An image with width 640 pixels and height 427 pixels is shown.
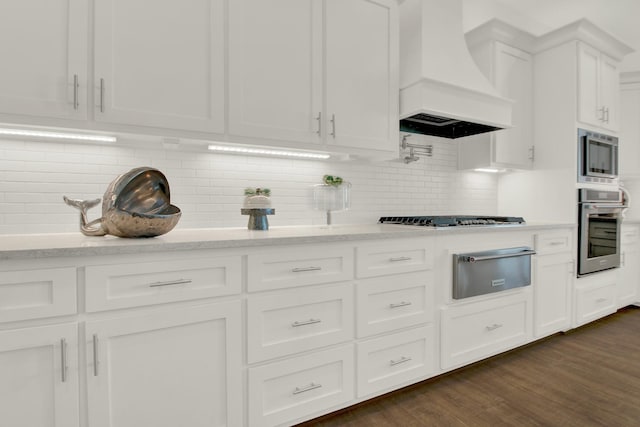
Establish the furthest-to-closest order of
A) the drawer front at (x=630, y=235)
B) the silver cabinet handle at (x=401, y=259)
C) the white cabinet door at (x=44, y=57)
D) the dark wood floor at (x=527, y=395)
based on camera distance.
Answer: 1. the drawer front at (x=630, y=235)
2. the silver cabinet handle at (x=401, y=259)
3. the dark wood floor at (x=527, y=395)
4. the white cabinet door at (x=44, y=57)

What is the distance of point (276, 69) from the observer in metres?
1.84

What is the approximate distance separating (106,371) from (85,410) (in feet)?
0.48

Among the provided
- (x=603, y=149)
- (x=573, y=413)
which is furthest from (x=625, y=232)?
(x=573, y=413)

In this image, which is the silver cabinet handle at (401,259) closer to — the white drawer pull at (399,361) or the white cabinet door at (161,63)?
the white drawer pull at (399,361)

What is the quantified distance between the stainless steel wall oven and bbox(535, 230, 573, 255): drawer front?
0.17 m

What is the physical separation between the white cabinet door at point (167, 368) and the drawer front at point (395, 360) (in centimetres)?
67

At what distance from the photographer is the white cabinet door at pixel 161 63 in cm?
147

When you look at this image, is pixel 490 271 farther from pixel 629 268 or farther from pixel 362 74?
pixel 629 268

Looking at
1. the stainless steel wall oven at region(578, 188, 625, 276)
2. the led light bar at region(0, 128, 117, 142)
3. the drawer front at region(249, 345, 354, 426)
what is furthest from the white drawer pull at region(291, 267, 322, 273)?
the stainless steel wall oven at region(578, 188, 625, 276)

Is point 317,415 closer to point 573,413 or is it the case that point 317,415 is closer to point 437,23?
point 573,413

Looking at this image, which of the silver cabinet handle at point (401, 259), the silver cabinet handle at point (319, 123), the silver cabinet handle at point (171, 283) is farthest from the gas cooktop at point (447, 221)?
the silver cabinet handle at point (171, 283)

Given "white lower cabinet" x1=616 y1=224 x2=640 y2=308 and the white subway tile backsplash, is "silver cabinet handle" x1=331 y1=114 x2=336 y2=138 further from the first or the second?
"white lower cabinet" x1=616 y1=224 x2=640 y2=308

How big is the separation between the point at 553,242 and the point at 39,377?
3239mm

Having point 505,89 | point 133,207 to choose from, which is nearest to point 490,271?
point 505,89
